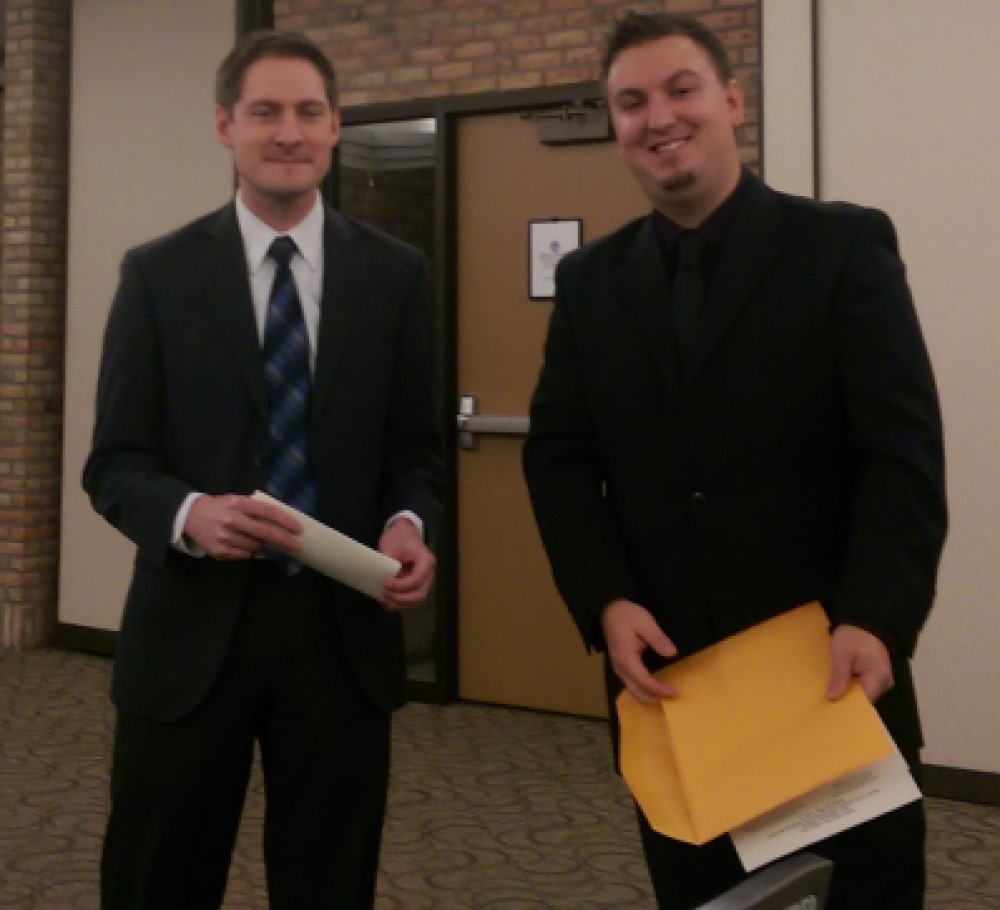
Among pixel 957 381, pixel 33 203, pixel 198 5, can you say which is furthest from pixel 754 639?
pixel 33 203

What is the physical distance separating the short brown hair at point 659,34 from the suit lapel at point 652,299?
0.78 feet

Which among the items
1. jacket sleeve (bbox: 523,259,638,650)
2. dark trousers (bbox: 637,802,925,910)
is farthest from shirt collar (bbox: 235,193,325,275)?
dark trousers (bbox: 637,802,925,910)

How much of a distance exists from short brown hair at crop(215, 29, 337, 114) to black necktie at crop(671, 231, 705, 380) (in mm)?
587

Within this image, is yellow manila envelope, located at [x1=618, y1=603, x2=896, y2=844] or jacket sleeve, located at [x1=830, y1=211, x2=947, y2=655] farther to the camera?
jacket sleeve, located at [x1=830, y1=211, x2=947, y2=655]

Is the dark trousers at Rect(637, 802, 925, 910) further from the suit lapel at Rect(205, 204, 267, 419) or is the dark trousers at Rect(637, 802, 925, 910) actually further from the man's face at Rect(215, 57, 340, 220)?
the man's face at Rect(215, 57, 340, 220)

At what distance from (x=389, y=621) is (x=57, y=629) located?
5.55 meters

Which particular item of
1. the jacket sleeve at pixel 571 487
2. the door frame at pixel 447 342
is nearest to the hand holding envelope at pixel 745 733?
the jacket sleeve at pixel 571 487

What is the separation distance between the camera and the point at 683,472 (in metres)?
1.80

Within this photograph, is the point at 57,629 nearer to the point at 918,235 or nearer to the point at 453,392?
the point at 453,392

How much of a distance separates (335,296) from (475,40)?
154 inches

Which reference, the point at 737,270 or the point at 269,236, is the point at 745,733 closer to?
the point at 737,270

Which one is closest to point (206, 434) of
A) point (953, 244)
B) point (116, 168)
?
point (953, 244)

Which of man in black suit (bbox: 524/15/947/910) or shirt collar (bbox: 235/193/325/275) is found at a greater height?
shirt collar (bbox: 235/193/325/275)

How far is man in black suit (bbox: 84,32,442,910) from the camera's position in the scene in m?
1.95
